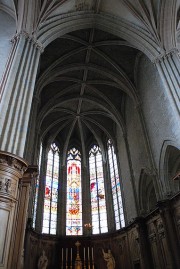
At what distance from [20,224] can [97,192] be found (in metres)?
14.8

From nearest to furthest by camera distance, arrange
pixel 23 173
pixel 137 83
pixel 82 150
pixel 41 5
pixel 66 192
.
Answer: pixel 23 173 < pixel 41 5 < pixel 137 83 < pixel 66 192 < pixel 82 150

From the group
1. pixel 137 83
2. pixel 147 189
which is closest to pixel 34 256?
pixel 147 189

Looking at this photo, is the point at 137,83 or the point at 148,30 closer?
the point at 148,30

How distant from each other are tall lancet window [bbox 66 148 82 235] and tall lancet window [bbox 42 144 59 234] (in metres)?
1.11

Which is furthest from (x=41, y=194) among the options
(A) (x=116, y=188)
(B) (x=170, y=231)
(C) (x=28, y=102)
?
(C) (x=28, y=102)

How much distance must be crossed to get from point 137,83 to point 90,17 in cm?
565

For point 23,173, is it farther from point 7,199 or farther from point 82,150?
point 82,150

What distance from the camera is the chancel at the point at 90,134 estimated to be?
316 inches

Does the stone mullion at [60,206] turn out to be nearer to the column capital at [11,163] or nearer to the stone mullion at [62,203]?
the stone mullion at [62,203]

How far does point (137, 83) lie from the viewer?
16.5 meters

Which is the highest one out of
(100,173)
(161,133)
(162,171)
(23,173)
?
(100,173)

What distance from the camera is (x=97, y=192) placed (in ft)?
65.3

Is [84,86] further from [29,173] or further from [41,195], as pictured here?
[29,173]

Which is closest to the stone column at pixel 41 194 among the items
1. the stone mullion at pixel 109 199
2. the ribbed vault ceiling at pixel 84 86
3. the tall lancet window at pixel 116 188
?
the ribbed vault ceiling at pixel 84 86
